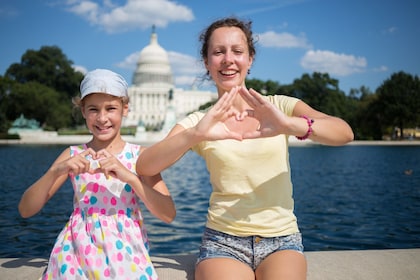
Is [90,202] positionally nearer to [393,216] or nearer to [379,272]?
[379,272]

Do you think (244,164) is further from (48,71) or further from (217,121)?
(48,71)

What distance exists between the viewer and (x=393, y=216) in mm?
8617

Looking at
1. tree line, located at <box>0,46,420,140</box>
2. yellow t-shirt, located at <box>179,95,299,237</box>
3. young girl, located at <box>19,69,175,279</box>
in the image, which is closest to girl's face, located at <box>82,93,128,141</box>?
young girl, located at <box>19,69,175,279</box>

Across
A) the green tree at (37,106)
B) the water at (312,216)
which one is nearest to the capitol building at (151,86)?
the green tree at (37,106)

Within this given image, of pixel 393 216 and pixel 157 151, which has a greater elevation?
pixel 157 151

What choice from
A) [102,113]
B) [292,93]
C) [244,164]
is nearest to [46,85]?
[292,93]

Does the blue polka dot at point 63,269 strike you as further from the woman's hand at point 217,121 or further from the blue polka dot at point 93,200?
the woman's hand at point 217,121

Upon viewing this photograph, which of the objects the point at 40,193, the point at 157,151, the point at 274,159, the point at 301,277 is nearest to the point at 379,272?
the point at 301,277

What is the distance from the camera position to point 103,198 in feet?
9.15

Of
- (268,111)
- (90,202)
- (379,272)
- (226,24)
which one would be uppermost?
(226,24)

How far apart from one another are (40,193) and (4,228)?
5.54 m

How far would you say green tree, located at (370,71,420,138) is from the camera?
5038cm

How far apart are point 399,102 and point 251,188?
52652 mm

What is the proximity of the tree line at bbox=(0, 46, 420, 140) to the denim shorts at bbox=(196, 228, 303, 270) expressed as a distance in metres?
51.7
